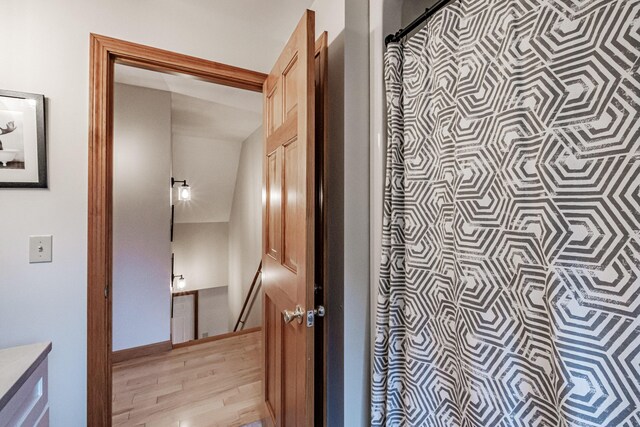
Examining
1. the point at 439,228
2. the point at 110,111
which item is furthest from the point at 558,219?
the point at 110,111

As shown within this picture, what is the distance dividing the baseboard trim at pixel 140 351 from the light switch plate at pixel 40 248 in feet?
4.87

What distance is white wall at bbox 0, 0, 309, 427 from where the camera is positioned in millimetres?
1192

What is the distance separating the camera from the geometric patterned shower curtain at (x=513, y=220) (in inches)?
21.4

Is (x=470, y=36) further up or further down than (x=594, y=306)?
further up

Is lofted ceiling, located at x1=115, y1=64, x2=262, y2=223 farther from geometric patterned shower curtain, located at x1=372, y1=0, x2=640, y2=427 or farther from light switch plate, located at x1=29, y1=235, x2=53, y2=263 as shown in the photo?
geometric patterned shower curtain, located at x1=372, y1=0, x2=640, y2=427

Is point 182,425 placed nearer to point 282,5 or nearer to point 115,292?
point 115,292

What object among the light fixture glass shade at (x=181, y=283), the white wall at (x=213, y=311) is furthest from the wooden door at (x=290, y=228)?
the white wall at (x=213, y=311)

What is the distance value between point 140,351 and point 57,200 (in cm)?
172

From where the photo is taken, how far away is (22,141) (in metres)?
1.20

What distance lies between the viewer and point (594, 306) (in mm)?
565

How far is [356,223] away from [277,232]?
1.45 ft

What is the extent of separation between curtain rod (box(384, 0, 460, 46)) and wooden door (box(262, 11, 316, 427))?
0.31 meters

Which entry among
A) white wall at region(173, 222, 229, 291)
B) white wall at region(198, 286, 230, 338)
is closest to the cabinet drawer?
white wall at region(173, 222, 229, 291)

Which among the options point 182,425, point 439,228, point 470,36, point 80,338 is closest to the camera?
point 470,36
